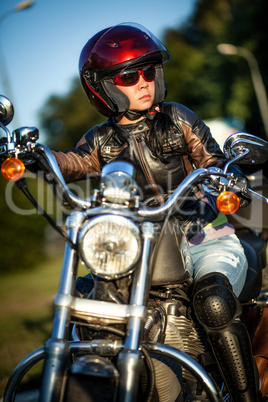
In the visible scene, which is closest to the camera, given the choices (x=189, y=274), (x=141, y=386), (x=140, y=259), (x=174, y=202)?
(x=140, y=259)

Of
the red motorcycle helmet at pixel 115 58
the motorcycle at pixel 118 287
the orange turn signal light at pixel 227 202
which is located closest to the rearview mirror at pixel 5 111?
the motorcycle at pixel 118 287

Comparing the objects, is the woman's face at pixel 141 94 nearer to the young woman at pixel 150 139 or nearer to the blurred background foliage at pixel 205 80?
the young woman at pixel 150 139

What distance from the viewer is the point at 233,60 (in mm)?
33219

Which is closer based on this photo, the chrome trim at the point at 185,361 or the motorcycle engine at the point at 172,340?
the chrome trim at the point at 185,361

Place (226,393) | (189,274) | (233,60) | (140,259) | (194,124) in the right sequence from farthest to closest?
(233,60), (194,124), (226,393), (189,274), (140,259)

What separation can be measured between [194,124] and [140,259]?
1313mm

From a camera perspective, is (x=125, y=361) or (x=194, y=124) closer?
(x=125, y=361)

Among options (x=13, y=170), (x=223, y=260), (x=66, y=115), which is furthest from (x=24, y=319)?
(x=66, y=115)

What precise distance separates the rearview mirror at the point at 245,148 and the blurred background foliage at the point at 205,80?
10.0 metres

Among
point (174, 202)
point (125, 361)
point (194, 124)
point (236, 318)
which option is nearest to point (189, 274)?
point (236, 318)

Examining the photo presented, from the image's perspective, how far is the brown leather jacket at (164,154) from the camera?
114 inches

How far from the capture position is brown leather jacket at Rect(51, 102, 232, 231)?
9.49 feet

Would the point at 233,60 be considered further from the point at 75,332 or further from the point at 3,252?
the point at 75,332

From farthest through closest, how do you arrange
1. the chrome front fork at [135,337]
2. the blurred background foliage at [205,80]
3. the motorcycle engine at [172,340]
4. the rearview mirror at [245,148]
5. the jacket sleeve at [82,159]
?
the blurred background foliage at [205,80] → the jacket sleeve at [82,159] → the rearview mirror at [245,148] → the motorcycle engine at [172,340] → the chrome front fork at [135,337]
